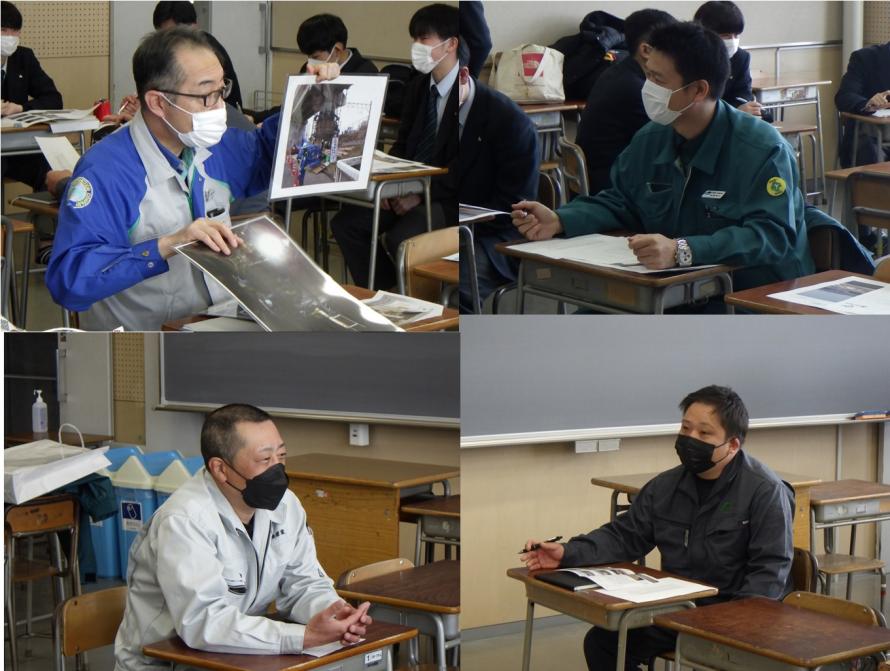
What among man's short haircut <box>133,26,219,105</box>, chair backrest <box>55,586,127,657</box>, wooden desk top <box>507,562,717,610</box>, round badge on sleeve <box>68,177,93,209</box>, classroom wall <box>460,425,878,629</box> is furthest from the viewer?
classroom wall <box>460,425,878,629</box>

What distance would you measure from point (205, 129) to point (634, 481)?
2284 millimetres

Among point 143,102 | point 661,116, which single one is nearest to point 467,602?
point 661,116

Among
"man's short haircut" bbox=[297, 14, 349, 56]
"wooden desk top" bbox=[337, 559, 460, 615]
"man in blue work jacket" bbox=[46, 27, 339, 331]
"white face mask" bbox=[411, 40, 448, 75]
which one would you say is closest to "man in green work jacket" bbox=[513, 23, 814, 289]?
"white face mask" bbox=[411, 40, 448, 75]

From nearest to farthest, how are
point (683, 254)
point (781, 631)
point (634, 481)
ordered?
point (683, 254) < point (781, 631) < point (634, 481)

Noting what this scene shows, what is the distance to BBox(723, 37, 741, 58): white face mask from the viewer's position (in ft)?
8.20

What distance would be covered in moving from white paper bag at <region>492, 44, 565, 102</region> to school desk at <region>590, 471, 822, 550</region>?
1.79m

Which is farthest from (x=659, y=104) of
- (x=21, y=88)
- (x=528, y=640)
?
(x=528, y=640)

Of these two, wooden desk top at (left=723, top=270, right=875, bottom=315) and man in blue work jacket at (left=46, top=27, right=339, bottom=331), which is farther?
wooden desk top at (left=723, top=270, right=875, bottom=315)

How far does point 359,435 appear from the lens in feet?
9.59

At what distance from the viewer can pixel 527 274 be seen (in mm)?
2656

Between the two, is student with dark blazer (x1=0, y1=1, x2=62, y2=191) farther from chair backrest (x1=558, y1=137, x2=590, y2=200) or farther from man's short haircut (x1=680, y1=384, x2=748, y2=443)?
man's short haircut (x1=680, y1=384, x2=748, y2=443)

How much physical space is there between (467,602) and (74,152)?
1.89 m

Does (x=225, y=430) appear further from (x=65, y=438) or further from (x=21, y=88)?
(x=21, y=88)

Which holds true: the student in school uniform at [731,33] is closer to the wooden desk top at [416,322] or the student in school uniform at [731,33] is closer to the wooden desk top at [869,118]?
the wooden desk top at [869,118]
